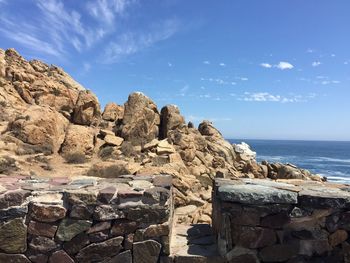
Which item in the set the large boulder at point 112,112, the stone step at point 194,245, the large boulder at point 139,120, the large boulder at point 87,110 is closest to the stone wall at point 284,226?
the stone step at point 194,245

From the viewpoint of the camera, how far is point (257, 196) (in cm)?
484

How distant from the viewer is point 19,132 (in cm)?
1369

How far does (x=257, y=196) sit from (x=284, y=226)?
58cm

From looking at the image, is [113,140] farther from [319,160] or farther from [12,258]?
[319,160]

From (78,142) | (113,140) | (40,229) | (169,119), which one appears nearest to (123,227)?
(40,229)

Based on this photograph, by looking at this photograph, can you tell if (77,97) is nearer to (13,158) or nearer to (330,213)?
(13,158)

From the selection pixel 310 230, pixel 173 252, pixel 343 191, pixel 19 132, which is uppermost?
pixel 19 132

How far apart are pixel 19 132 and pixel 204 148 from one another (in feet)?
31.8

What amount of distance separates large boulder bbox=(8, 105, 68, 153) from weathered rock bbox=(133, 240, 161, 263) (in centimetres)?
942

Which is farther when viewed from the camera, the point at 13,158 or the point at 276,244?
the point at 13,158

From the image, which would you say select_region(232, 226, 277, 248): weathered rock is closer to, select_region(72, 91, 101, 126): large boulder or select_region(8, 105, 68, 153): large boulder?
select_region(8, 105, 68, 153): large boulder

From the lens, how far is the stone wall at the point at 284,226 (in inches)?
190

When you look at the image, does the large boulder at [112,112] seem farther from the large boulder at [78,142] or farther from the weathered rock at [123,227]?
the weathered rock at [123,227]

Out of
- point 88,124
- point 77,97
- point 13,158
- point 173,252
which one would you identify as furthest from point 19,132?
point 173,252
